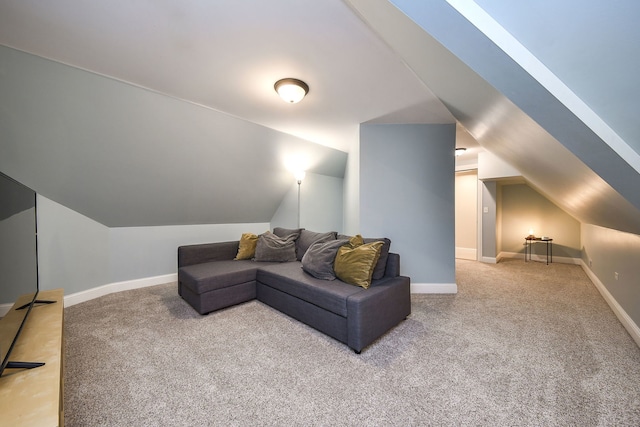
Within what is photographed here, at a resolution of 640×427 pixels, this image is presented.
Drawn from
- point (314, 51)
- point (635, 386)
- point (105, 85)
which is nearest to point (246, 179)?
point (105, 85)

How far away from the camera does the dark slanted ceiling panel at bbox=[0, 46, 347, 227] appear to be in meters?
2.12

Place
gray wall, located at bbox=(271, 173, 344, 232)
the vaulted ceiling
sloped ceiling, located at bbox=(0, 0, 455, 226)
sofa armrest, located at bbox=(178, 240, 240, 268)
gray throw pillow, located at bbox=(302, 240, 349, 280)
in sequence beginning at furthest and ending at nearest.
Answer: gray wall, located at bbox=(271, 173, 344, 232), sofa armrest, located at bbox=(178, 240, 240, 268), gray throw pillow, located at bbox=(302, 240, 349, 280), sloped ceiling, located at bbox=(0, 0, 455, 226), the vaulted ceiling

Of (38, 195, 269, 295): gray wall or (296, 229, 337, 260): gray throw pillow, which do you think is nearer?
(38, 195, 269, 295): gray wall

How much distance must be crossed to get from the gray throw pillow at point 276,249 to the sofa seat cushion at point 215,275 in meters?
0.15

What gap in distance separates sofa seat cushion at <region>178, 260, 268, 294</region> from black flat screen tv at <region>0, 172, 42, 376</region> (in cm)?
115

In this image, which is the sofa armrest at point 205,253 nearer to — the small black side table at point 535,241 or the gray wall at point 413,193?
the gray wall at point 413,193

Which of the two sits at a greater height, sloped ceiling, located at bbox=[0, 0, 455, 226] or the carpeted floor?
sloped ceiling, located at bbox=[0, 0, 455, 226]

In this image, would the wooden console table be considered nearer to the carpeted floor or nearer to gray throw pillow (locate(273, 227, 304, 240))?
the carpeted floor

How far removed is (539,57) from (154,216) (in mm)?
4177

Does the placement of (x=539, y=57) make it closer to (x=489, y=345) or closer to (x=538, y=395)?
(x=538, y=395)

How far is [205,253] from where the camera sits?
3.43 metres

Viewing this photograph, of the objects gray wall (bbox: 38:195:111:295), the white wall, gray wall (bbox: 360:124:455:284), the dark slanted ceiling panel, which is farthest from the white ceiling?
the white wall

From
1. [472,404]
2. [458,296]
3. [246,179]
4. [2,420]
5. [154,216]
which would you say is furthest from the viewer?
[246,179]

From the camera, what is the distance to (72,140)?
2.42 metres
